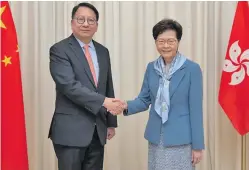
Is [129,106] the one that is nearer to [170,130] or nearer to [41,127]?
[170,130]

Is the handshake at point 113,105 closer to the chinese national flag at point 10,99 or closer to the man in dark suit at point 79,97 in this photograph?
the man in dark suit at point 79,97

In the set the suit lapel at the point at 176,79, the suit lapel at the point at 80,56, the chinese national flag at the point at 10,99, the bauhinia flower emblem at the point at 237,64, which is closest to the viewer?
the suit lapel at the point at 176,79

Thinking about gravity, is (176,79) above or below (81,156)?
above

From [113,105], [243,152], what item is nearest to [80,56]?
[113,105]

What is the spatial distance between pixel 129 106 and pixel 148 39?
111cm

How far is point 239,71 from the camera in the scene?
2877 millimetres

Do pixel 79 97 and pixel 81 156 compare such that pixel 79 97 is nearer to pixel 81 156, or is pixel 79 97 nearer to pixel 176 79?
pixel 81 156

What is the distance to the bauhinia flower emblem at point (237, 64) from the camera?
2854 millimetres

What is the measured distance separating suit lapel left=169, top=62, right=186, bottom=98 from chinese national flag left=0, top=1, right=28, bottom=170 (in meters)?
1.07

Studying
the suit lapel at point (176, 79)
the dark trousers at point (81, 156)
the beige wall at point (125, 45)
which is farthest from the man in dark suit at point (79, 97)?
the beige wall at point (125, 45)

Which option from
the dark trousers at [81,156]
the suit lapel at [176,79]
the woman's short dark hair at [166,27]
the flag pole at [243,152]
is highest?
the woman's short dark hair at [166,27]

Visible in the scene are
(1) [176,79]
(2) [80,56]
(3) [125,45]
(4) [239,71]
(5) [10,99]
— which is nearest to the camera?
(1) [176,79]

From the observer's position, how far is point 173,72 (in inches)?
84.8

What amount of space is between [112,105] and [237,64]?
117 centimetres
